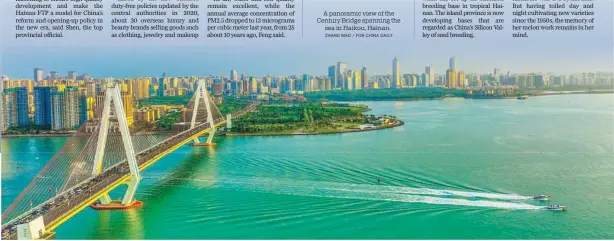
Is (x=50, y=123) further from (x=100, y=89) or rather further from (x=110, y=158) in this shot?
(x=110, y=158)

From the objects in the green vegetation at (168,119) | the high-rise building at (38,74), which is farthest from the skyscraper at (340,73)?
the high-rise building at (38,74)

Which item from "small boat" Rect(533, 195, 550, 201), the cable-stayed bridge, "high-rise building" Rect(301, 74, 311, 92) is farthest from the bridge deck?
"high-rise building" Rect(301, 74, 311, 92)

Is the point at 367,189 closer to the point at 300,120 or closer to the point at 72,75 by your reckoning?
the point at 300,120

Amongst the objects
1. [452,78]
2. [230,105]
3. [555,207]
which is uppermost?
[452,78]

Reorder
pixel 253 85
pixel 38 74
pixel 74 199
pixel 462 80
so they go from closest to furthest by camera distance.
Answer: pixel 74 199 → pixel 38 74 → pixel 253 85 → pixel 462 80

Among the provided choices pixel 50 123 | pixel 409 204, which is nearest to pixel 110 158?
pixel 409 204

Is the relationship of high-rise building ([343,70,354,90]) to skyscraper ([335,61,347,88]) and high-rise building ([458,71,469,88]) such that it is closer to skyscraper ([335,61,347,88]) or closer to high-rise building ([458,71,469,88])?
skyscraper ([335,61,347,88])

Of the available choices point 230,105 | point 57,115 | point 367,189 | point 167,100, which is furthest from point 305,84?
point 367,189

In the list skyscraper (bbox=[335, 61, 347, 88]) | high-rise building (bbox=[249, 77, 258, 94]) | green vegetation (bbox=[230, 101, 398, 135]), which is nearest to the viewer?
green vegetation (bbox=[230, 101, 398, 135])
